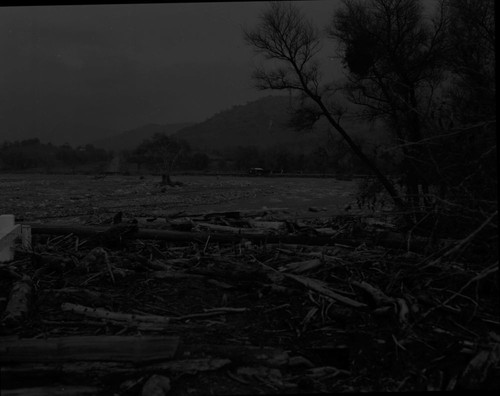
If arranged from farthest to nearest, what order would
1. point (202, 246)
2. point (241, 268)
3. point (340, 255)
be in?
point (202, 246), point (340, 255), point (241, 268)

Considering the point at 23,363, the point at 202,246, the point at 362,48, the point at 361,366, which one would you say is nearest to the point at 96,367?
the point at 23,363

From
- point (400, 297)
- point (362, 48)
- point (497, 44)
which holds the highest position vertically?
point (362, 48)

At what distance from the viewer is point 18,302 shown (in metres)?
6.05

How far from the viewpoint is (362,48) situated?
2041 cm

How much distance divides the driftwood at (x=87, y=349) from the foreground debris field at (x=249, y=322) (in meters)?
0.01

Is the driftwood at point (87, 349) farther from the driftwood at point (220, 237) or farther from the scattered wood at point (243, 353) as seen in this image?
the driftwood at point (220, 237)

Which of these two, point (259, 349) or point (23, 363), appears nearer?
point (23, 363)

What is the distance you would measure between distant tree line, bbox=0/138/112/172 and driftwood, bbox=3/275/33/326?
80.3 m

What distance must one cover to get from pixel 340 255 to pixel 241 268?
2.00 metres

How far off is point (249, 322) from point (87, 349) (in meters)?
1.96

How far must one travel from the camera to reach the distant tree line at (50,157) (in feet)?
284

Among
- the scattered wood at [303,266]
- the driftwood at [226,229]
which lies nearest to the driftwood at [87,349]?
the scattered wood at [303,266]

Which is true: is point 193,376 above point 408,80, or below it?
below

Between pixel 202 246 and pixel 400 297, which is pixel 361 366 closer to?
pixel 400 297
